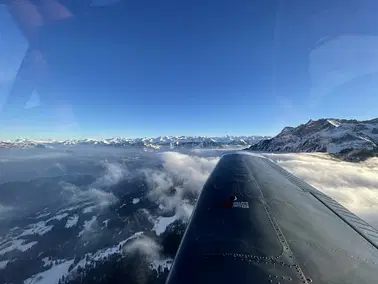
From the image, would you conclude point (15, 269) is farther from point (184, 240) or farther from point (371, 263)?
point (371, 263)

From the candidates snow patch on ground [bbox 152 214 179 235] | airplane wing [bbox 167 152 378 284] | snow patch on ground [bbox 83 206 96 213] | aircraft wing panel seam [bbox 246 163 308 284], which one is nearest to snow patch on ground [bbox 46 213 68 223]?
snow patch on ground [bbox 83 206 96 213]

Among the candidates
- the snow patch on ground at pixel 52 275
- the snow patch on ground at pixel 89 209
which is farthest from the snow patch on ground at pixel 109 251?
the snow patch on ground at pixel 89 209

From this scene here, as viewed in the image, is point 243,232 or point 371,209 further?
point 371,209

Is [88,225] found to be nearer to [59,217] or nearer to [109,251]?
[59,217]

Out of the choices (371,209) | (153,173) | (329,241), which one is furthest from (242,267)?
(153,173)

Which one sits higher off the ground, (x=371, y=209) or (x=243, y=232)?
(x=243, y=232)

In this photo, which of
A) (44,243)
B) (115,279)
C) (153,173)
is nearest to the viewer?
(115,279)
